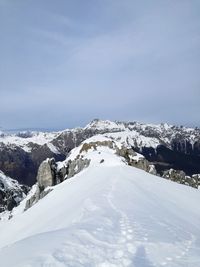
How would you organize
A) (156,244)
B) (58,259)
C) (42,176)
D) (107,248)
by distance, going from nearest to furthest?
1. (58,259)
2. (107,248)
3. (156,244)
4. (42,176)

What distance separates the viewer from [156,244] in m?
16.4

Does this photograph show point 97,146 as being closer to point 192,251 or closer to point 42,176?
point 42,176

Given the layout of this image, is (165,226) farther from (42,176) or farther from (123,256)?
(42,176)

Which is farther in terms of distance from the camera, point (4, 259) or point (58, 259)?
point (4, 259)

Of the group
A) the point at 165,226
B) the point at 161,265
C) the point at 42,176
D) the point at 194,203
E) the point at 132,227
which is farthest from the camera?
the point at 42,176

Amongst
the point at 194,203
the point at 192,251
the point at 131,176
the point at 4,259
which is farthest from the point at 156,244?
the point at 131,176

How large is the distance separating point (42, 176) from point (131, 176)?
2192 inches

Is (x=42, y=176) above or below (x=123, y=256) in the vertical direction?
below

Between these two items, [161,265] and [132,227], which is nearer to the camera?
[161,265]

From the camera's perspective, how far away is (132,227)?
19781 mm

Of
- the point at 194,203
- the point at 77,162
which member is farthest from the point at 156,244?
the point at 77,162

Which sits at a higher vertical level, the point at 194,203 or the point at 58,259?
the point at 58,259

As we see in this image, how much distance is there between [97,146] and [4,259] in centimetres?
7978

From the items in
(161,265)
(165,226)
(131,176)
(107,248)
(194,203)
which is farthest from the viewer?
(131,176)
